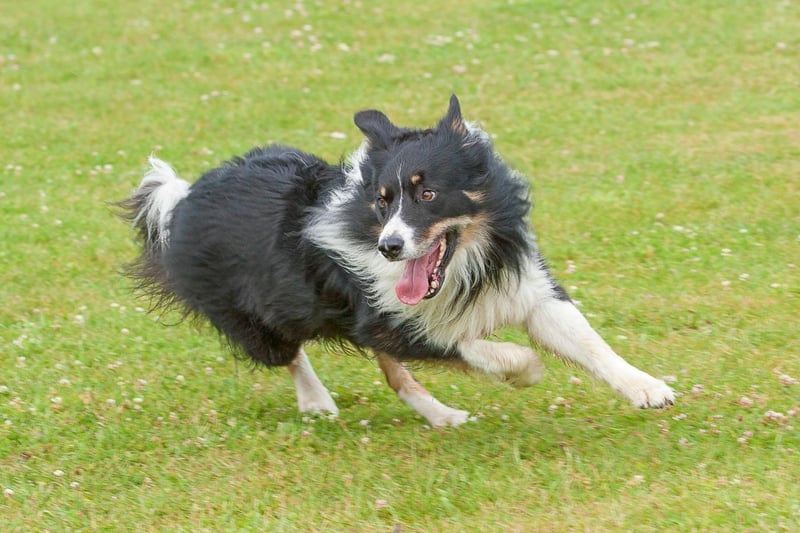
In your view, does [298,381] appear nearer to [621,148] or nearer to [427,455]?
[427,455]

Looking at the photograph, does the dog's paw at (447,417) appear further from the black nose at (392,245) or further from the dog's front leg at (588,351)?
the black nose at (392,245)

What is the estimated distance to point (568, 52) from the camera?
46.7 feet

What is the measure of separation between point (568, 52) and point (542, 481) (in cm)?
987

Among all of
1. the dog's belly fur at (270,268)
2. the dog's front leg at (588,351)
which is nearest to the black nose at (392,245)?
the dog's belly fur at (270,268)

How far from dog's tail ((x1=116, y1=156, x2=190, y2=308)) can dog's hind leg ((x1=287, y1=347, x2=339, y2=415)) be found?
0.88m

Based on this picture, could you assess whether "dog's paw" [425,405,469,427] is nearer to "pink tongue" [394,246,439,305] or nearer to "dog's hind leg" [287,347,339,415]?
"dog's hind leg" [287,347,339,415]

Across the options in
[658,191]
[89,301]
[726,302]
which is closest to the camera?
[726,302]

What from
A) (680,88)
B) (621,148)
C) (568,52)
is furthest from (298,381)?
(568,52)

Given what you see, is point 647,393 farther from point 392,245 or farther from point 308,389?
point 308,389

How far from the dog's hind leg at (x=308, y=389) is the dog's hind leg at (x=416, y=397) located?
1.28 ft

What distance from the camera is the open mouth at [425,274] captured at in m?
5.46

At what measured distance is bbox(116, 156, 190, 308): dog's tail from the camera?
266 inches

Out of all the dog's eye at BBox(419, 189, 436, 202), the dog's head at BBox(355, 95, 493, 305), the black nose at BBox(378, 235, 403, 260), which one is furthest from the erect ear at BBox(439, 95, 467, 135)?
the black nose at BBox(378, 235, 403, 260)

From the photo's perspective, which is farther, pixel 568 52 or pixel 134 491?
pixel 568 52
